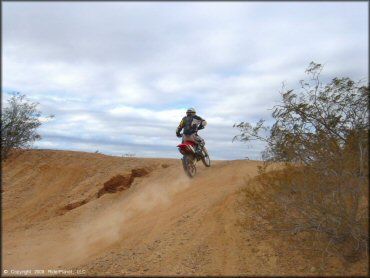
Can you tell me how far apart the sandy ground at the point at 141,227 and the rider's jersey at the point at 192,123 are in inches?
49.9

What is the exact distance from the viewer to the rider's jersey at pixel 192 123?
491 inches

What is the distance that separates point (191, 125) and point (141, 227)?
4.08 meters

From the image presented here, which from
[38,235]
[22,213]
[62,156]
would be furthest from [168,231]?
[62,156]

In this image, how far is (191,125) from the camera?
491 inches

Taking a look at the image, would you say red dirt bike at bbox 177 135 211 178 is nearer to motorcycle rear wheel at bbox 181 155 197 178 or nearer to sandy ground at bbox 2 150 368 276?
motorcycle rear wheel at bbox 181 155 197 178

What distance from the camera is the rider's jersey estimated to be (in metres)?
12.5

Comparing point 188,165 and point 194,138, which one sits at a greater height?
point 194,138

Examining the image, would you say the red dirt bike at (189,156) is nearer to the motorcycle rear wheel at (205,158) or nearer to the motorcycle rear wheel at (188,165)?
the motorcycle rear wheel at (188,165)

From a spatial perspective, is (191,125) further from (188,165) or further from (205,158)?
(205,158)

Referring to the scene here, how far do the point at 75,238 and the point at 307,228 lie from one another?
216 inches

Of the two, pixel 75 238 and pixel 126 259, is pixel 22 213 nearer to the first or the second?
pixel 75 238

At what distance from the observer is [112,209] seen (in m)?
11.8

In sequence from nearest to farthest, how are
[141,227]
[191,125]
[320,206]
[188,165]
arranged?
[320,206] → [141,227] → [188,165] → [191,125]

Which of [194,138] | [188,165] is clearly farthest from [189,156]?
[194,138]
